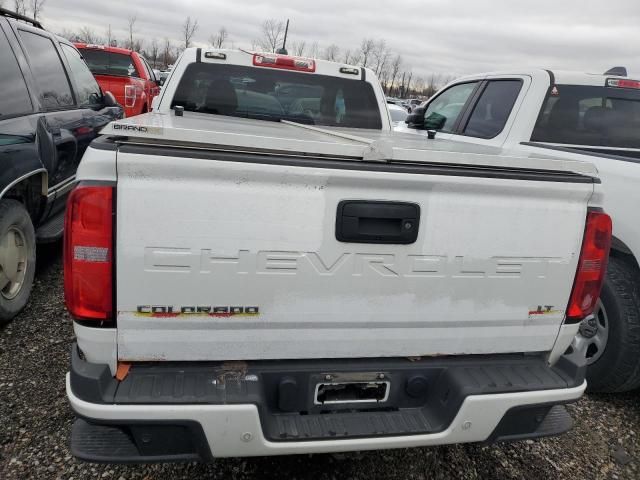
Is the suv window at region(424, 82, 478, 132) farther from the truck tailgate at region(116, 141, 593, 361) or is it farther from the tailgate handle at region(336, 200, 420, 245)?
the tailgate handle at region(336, 200, 420, 245)

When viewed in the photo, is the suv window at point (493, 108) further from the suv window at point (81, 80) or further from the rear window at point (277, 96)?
the suv window at point (81, 80)

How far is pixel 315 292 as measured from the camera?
1863 millimetres

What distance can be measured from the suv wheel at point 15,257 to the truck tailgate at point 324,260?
2.11 metres

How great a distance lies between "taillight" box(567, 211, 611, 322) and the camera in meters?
2.06

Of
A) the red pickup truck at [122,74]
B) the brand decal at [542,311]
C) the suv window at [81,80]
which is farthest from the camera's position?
the red pickup truck at [122,74]

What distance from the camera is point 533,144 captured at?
4078 mm

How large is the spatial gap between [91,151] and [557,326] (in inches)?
76.2

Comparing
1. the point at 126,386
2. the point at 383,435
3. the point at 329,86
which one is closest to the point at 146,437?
the point at 126,386

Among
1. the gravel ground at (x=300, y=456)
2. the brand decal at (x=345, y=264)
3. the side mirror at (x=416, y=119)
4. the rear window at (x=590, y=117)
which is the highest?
the rear window at (x=590, y=117)

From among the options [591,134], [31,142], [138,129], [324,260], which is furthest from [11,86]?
[591,134]

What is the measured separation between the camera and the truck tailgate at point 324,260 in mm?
1698

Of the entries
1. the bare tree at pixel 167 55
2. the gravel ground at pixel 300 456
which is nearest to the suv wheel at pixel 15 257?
the gravel ground at pixel 300 456

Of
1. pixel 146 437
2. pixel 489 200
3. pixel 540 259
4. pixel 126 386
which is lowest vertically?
pixel 146 437

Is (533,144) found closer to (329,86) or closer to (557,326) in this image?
(329,86)
